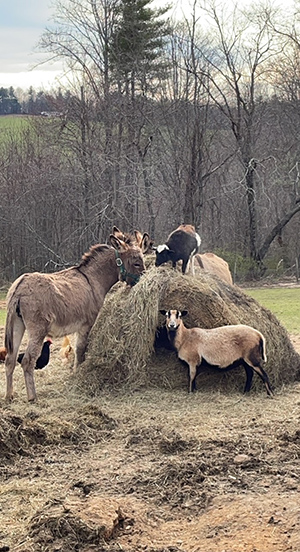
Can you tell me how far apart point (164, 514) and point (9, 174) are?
26373 millimetres

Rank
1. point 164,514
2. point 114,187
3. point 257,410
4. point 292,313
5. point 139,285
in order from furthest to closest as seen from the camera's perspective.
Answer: point 114,187 → point 292,313 → point 139,285 → point 257,410 → point 164,514

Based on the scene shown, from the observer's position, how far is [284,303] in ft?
65.2

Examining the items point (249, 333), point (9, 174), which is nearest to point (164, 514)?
point (249, 333)

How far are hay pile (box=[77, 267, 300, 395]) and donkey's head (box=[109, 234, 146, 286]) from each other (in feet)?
0.57

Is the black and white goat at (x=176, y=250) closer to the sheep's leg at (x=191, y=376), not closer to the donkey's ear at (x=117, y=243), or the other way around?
the donkey's ear at (x=117, y=243)

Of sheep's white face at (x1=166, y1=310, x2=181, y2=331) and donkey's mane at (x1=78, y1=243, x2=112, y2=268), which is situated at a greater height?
donkey's mane at (x1=78, y1=243, x2=112, y2=268)

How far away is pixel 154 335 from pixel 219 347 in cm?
100

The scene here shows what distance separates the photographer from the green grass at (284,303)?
1500 cm

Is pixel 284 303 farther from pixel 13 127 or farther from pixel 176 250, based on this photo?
pixel 13 127

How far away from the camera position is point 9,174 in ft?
96.5

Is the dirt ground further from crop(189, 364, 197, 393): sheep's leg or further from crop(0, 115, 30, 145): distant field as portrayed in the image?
crop(0, 115, 30, 145): distant field

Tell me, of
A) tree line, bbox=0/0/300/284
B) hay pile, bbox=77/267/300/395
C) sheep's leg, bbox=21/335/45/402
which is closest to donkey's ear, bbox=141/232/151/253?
hay pile, bbox=77/267/300/395

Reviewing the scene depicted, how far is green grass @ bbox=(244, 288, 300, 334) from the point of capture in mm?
15000

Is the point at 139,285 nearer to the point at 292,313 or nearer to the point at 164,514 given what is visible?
the point at 164,514
